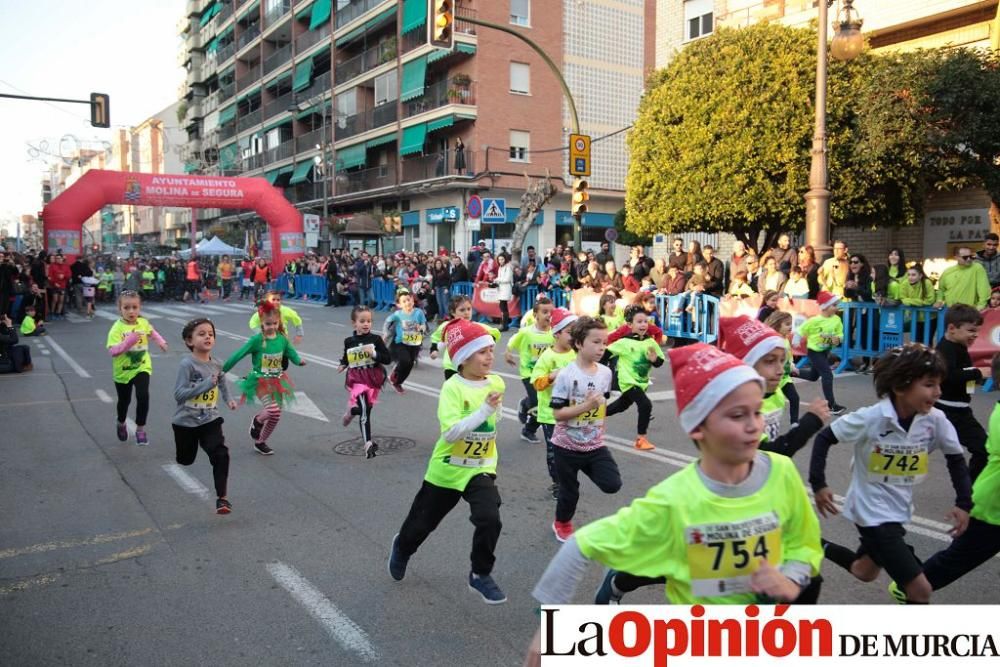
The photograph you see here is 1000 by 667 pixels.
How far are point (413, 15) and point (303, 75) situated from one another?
15179 mm

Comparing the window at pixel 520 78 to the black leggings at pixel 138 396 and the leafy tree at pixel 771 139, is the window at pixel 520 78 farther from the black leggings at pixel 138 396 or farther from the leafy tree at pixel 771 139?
the black leggings at pixel 138 396

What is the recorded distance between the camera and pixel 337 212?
160 feet

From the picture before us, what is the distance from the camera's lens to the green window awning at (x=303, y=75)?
49250mm

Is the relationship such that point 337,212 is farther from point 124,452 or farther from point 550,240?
point 124,452

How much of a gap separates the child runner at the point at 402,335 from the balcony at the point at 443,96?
26180 mm

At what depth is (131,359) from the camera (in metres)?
8.41

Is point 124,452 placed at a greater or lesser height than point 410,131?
lesser

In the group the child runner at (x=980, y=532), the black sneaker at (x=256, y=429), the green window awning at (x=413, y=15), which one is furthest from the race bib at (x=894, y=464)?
the green window awning at (x=413, y=15)

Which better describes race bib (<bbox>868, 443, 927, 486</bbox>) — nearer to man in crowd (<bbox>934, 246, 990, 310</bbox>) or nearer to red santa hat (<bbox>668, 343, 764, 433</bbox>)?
red santa hat (<bbox>668, 343, 764, 433</bbox>)

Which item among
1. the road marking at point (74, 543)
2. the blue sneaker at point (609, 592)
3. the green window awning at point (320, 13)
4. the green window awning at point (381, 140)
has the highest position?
the green window awning at point (320, 13)

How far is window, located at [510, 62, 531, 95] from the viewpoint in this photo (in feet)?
120

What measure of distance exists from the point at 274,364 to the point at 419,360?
660cm

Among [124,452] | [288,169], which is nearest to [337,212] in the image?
[288,169]

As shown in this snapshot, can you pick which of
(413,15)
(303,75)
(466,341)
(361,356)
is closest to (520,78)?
(413,15)
